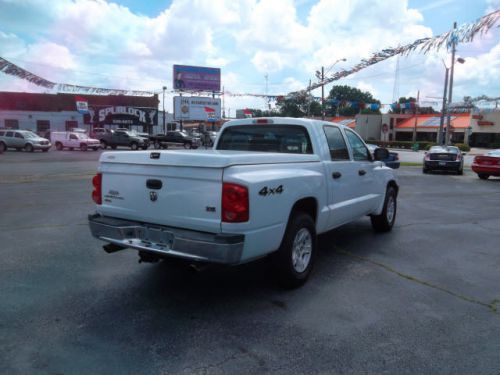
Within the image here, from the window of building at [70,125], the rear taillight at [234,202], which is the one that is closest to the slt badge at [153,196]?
the rear taillight at [234,202]

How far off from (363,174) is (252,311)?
2977 millimetres

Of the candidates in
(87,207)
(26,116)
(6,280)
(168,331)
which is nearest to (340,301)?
(168,331)

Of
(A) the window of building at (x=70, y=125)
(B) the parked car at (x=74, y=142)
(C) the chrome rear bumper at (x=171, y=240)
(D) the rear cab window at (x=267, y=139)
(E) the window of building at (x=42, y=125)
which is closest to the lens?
(C) the chrome rear bumper at (x=171, y=240)

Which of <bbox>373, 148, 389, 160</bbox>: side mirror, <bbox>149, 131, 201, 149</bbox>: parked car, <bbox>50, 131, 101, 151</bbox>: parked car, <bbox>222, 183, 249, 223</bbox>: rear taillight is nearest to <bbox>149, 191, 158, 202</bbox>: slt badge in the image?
<bbox>222, 183, 249, 223</bbox>: rear taillight

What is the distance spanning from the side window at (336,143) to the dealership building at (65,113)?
50922mm

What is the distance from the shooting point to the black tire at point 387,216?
23.7 ft

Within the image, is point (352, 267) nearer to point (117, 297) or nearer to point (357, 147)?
point (357, 147)

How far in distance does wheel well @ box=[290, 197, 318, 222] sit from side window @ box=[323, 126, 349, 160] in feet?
2.75

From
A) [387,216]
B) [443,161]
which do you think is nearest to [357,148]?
[387,216]

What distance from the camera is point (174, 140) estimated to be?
3831 centimetres

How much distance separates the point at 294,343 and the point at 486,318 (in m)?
1.93

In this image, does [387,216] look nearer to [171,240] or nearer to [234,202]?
[234,202]

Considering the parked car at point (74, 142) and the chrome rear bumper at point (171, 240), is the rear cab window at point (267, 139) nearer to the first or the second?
the chrome rear bumper at point (171, 240)

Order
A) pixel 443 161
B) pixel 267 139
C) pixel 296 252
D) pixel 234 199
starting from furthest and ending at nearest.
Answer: pixel 443 161 → pixel 267 139 → pixel 296 252 → pixel 234 199
